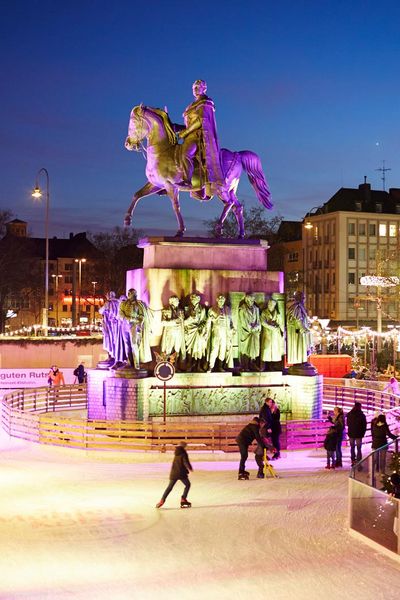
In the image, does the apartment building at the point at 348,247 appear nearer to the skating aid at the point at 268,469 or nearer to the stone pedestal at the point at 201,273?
the stone pedestal at the point at 201,273

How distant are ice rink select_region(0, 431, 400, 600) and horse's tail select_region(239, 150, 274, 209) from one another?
10.1 meters

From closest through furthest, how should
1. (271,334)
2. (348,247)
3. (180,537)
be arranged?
(180,537) < (271,334) < (348,247)

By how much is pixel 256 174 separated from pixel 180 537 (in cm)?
1660

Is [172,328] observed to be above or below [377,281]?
below

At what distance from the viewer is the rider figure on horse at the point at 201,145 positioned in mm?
28297

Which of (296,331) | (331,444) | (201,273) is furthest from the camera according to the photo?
(296,331)

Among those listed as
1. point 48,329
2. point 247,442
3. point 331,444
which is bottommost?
point 331,444

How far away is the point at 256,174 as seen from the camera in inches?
1184

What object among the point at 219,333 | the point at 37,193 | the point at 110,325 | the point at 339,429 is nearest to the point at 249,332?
the point at 219,333

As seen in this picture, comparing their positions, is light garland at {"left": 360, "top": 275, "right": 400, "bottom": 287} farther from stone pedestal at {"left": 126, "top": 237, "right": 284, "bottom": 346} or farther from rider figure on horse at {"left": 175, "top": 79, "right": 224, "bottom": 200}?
rider figure on horse at {"left": 175, "top": 79, "right": 224, "bottom": 200}

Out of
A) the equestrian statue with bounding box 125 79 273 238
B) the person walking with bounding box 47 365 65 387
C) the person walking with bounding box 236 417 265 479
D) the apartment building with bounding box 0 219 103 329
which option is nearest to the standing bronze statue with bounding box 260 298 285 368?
the equestrian statue with bounding box 125 79 273 238

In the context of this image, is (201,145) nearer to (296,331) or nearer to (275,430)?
(296,331)

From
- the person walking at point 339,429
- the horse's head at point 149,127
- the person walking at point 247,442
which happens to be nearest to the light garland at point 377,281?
the horse's head at point 149,127

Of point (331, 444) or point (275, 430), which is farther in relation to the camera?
point (275, 430)
